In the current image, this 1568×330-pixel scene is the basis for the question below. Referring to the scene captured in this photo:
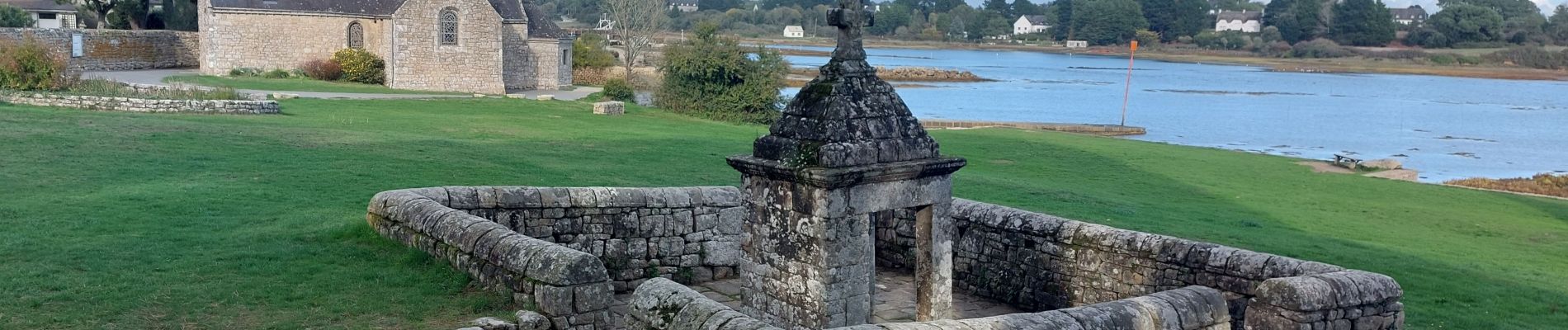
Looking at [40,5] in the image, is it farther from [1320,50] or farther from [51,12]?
[1320,50]

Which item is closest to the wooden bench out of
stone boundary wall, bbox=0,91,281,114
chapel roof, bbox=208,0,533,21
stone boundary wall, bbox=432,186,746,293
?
stone boundary wall, bbox=0,91,281,114

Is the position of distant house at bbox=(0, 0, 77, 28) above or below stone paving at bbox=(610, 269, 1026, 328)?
above

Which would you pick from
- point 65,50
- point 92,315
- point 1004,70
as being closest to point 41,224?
point 92,315

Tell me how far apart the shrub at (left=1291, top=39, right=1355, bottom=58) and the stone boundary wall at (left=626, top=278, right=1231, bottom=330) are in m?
148

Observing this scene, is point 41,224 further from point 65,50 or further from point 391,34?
point 65,50

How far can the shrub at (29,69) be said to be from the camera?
96.6 feet

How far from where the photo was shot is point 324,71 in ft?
158

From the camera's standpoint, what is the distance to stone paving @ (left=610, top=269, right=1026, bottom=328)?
1043cm

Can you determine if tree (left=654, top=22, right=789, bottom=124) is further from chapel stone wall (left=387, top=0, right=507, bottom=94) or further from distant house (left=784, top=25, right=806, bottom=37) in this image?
distant house (left=784, top=25, right=806, bottom=37)

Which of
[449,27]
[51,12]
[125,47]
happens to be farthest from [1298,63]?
[125,47]

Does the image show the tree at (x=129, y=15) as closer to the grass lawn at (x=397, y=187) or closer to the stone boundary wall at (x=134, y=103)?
the grass lawn at (x=397, y=187)

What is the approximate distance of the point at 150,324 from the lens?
27.0ft

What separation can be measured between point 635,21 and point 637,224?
61245 mm

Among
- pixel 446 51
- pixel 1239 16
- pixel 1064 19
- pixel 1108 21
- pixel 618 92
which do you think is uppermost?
pixel 1239 16
